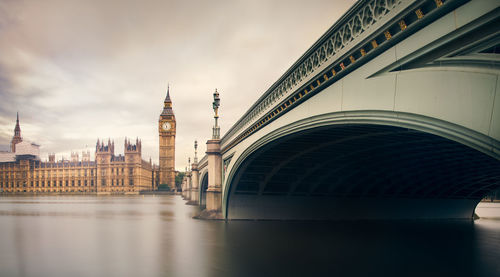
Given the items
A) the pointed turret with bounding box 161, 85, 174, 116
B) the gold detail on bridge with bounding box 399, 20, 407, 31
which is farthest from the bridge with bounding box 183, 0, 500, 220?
the pointed turret with bounding box 161, 85, 174, 116

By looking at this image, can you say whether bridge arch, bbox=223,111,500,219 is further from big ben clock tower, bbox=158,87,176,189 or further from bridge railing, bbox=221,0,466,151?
big ben clock tower, bbox=158,87,176,189

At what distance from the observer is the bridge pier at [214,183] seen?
30.5 m

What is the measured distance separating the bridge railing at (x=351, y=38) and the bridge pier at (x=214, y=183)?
15.8m

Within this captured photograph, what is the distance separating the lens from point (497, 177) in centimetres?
2816

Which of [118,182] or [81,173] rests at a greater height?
[81,173]

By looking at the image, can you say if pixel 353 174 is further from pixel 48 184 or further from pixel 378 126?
pixel 48 184

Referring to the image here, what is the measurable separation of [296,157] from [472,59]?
16.4 metres

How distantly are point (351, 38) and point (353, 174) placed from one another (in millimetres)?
17553

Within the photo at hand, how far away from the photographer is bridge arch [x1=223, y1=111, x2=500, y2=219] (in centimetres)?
1644

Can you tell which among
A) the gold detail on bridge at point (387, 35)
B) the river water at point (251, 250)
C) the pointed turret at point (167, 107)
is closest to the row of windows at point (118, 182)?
the pointed turret at point (167, 107)

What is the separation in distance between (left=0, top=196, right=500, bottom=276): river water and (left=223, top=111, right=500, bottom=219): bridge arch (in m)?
2.34

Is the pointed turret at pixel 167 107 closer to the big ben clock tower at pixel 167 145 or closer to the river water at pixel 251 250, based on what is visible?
the big ben clock tower at pixel 167 145

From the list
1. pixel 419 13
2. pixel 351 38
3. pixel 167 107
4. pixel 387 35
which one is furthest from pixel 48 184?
pixel 419 13

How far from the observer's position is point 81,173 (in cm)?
15738
